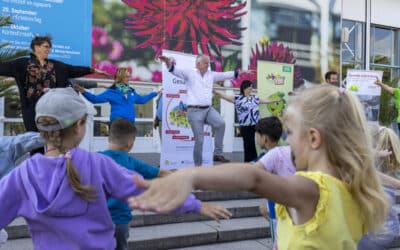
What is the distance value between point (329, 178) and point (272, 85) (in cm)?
662

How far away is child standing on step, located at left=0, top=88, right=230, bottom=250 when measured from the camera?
1.77 meters

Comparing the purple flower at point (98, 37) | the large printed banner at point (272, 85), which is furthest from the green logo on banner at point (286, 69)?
the purple flower at point (98, 37)

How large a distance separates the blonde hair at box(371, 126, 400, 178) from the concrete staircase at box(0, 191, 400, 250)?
206 cm

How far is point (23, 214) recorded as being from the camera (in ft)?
5.81

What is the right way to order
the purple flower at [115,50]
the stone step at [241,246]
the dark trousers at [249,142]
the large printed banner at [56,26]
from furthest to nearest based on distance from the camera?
1. the purple flower at [115,50]
2. the dark trousers at [249,142]
3. the large printed banner at [56,26]
4. the stone step at [241,246]

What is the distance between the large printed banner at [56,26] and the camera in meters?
6.59

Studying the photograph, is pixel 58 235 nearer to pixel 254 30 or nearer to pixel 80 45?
pixel 80 45

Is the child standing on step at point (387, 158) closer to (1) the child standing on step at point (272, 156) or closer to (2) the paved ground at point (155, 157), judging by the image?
(1) the child standing on step at point (272, 156)

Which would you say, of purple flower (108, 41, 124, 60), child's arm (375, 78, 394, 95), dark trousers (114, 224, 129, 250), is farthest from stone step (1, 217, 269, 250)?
child's arm (375, 78, 394, 95)

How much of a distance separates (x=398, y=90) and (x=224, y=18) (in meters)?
3.78

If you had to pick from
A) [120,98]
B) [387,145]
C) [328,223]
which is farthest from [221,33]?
[328,223]

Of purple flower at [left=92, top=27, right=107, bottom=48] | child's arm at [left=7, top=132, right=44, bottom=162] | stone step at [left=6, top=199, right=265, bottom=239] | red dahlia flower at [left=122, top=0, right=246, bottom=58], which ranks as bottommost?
stone step at [left=6, top=199, right=265, bottom=239]

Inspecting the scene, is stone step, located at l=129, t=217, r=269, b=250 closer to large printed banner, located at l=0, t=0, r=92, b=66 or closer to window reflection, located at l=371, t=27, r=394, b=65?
large printed banner, located at l=0, t=0, r=92, b=66

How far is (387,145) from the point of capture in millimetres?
2969
